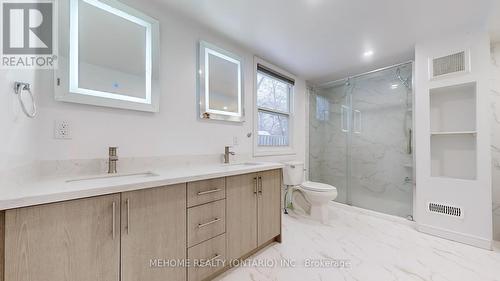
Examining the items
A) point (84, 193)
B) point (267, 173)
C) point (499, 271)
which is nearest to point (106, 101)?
point (84, 193)

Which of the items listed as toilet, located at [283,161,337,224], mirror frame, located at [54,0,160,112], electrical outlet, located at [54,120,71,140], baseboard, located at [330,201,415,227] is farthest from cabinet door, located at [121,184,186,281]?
baseboard, located at [330,201,415,227]

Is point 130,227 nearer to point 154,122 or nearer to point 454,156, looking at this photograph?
point 154,122

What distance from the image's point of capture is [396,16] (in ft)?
5.91

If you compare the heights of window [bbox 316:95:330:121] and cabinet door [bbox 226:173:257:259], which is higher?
window [bbox 316:95:330:121]

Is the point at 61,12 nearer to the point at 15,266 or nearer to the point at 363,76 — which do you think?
the point at 15,266

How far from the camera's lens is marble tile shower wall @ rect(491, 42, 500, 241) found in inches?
83.0

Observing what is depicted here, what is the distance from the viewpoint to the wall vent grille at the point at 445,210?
6.71 ft

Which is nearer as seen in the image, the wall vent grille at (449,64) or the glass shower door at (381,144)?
the wall vent grille at (449,64)

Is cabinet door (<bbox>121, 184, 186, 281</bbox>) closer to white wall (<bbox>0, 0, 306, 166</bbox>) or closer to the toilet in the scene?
white wall (<bbox>0, 0, 306, 166</bbox>)

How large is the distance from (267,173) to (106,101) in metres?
1.42

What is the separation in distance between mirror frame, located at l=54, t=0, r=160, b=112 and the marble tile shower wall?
3.50m

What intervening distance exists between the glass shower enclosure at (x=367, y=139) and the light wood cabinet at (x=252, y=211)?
1.83m

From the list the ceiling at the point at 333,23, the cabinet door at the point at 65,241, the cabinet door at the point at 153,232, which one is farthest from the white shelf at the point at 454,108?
the cabinet door at the point at 65,241

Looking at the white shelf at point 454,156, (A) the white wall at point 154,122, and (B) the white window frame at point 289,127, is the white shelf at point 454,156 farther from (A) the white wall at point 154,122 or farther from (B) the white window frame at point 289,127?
(A) the white wall at point 154,122
